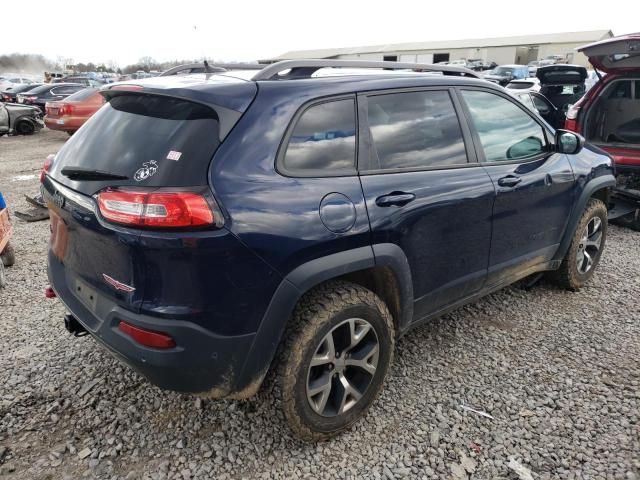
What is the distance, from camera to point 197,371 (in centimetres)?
202

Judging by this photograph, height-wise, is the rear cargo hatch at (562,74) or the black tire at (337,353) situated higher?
the rear cargo hatch at (562,74)

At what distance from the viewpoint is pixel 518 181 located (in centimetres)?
319

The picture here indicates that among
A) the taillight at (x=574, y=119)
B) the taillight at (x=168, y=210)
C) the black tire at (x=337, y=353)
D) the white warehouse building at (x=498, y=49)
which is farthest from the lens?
the white warehouse building at (x=498, y=49)

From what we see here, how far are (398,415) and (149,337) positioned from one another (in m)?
1.47

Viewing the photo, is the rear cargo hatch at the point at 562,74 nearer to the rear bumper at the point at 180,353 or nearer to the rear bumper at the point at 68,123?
the rear bumper at the point at 180,353

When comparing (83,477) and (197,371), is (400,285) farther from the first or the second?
(83,477)

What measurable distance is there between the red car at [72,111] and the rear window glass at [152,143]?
37.9 feet

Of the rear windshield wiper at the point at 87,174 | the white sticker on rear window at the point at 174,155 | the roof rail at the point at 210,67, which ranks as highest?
the roof rail at the point at 210,67

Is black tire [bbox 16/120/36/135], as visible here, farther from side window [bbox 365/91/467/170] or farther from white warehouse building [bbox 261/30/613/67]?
white warehouse building [bbox 261/30/613/67]

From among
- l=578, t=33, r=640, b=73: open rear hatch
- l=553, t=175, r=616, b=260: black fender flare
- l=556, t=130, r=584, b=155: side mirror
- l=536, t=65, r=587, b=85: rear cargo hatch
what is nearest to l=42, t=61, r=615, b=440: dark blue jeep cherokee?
l=556, t=130, r=584, b=155: side mirror

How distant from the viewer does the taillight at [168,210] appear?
1885 mm

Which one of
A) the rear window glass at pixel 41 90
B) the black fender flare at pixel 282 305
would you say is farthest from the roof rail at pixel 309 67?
the rear window glass at pixel 41 90

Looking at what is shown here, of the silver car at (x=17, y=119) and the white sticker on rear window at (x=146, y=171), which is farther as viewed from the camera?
the silver car at (x=17, y=119)

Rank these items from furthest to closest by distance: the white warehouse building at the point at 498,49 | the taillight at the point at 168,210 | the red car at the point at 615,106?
the white warehouse building at the point at 498,49
the red car at the point at 615,106
the taillight at the point at 168,210
